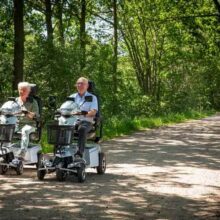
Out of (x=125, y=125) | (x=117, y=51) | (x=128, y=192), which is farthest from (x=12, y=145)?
(x=117, y=51)

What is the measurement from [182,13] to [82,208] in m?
22.3

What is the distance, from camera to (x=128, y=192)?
8953mm

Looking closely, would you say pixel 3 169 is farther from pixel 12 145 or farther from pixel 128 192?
pixel 128 192

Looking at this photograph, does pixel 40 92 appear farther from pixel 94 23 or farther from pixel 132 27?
pixel 132 27

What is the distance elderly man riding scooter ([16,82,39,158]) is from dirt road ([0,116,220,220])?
25.7 inches

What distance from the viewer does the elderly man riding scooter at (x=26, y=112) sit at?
10.7 m

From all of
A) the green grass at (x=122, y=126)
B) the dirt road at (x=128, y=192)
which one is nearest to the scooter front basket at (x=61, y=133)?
the dirt road at (x=128, y=192)

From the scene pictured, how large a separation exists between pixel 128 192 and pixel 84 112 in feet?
6.44

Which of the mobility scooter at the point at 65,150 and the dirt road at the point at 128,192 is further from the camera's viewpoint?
the mobility scooter at the point at 65,150

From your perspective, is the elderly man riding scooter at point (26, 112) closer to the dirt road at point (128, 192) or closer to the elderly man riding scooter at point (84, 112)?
the dirt road at point (128, 192)

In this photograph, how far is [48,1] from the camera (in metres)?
23.2

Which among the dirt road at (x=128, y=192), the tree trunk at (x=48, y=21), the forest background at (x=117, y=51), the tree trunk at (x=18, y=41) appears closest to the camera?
the dirt road at (x=128, y=192)

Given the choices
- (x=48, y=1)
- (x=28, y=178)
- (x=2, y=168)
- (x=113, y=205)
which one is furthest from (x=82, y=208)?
(x=48, y=1)

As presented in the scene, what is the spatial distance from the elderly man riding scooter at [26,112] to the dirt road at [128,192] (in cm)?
65
